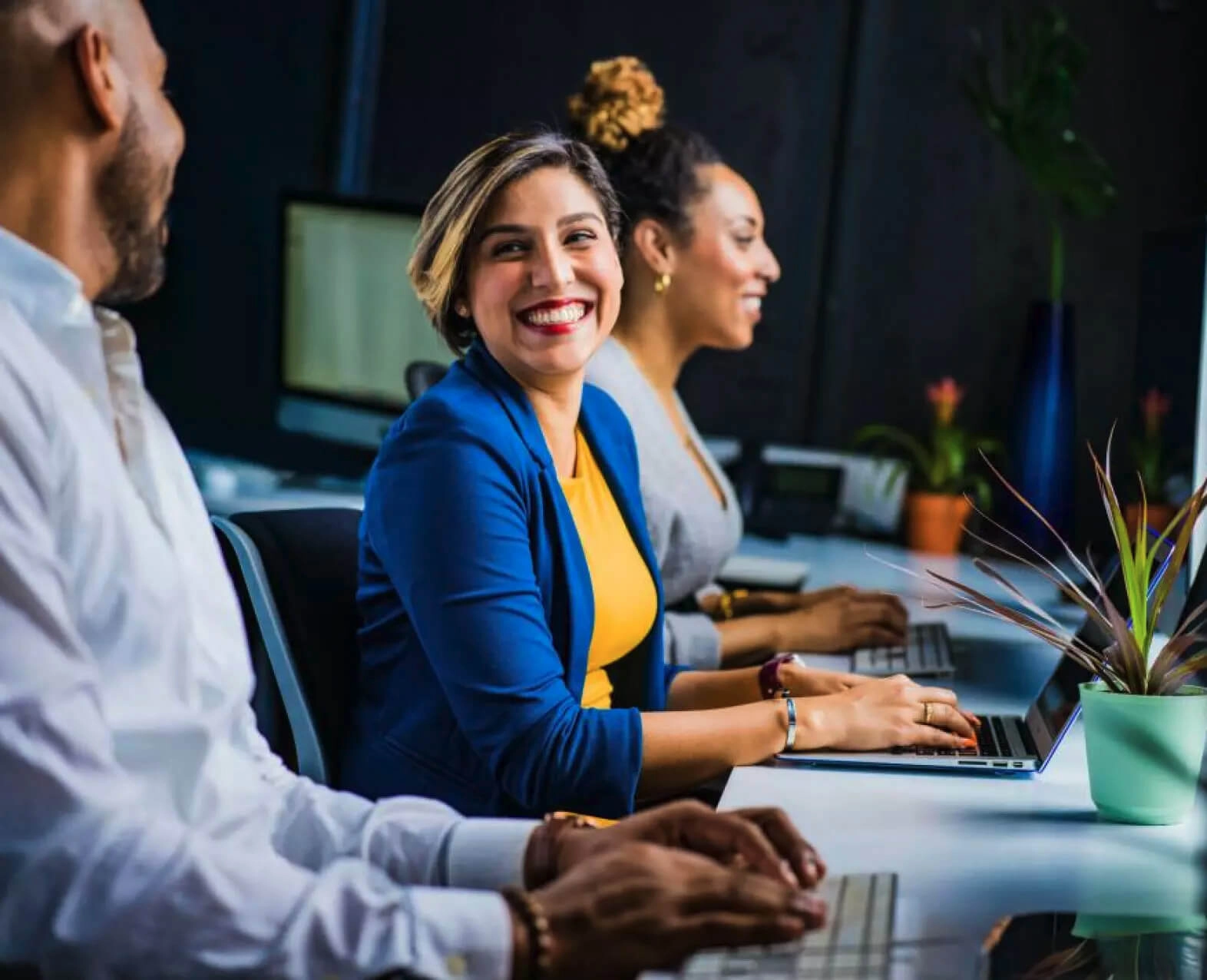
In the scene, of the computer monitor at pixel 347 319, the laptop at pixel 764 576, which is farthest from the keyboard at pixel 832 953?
the computer monitor at pixel 347 319

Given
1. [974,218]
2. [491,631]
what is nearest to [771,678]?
[491,631]

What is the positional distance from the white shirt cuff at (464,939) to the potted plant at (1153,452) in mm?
1604

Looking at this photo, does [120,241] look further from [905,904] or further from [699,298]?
[699,298]

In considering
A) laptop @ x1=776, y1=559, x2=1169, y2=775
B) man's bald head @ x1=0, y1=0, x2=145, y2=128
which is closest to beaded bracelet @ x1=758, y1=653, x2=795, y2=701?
laptop @ x1=776, y1=559, x2=1169, y2=775

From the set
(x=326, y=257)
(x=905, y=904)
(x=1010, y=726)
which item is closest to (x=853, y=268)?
(x=326, y=257)

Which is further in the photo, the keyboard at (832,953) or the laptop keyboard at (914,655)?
the laptop keyboard at (914,655)

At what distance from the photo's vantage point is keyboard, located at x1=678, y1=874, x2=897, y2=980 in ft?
3.27

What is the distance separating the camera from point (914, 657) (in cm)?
220

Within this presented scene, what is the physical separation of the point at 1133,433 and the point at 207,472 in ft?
6.16

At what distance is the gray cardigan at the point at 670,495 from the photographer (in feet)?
7.73

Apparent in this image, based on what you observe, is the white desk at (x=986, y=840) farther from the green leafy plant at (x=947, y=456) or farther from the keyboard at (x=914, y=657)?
the green leafy plant at (x=947, y=456)

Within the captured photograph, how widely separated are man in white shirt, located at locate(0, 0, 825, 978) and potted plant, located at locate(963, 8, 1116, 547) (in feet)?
7.17

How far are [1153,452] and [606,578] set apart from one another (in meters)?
1.05

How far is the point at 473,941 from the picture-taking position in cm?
99
